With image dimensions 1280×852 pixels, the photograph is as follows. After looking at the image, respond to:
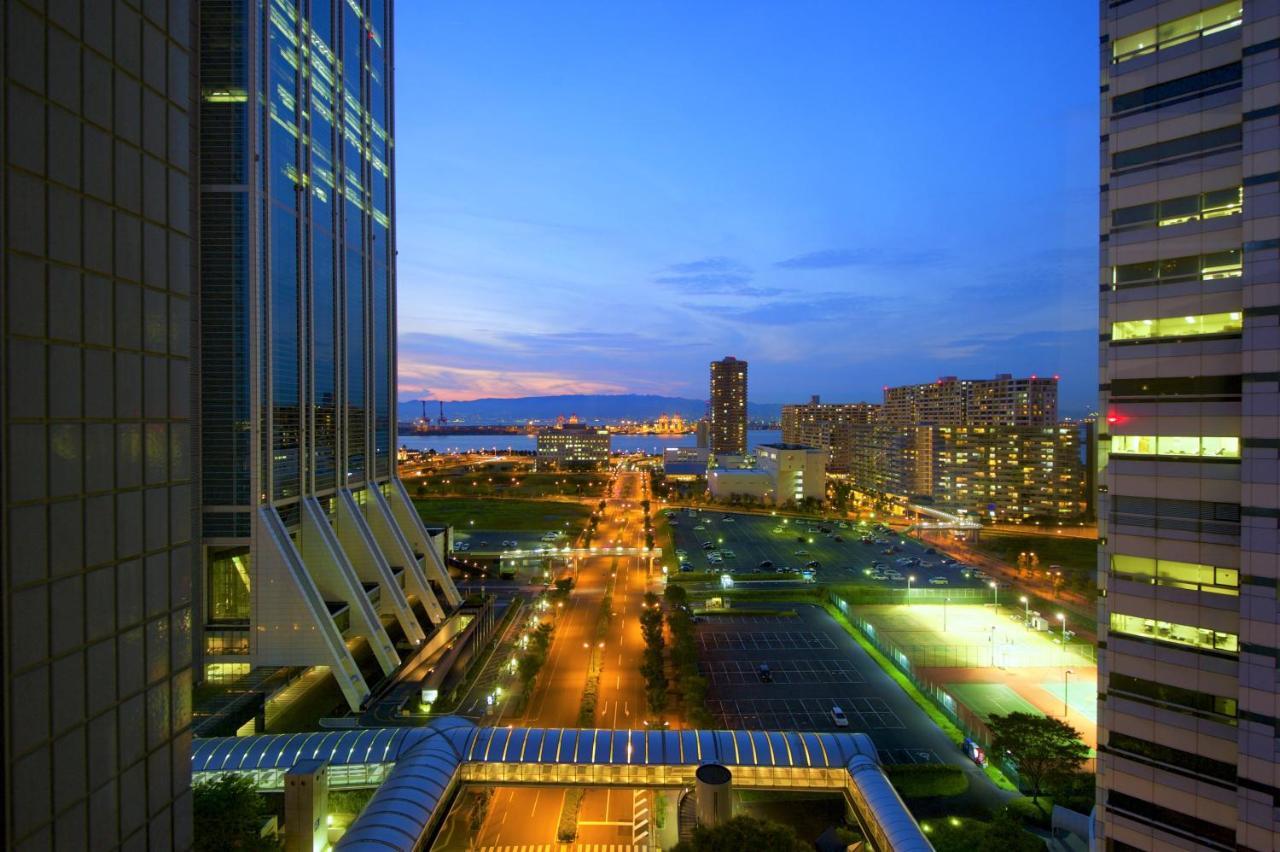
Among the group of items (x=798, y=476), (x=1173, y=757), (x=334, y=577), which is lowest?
(x=334, y=577)

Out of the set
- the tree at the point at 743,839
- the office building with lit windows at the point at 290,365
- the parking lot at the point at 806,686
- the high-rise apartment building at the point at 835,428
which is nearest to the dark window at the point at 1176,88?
the tree at the point at 743,839

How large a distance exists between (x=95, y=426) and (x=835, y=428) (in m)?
154

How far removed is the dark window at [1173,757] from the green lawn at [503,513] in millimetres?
62907

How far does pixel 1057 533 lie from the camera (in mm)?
77312

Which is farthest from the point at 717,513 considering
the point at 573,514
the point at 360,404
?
the point at 360,404

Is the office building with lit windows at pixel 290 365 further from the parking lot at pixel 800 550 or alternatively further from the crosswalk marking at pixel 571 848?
the parking lot at pixel 800 550

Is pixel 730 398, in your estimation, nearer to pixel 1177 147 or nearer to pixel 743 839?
pixel 1177 147

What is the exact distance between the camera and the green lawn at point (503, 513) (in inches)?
3132

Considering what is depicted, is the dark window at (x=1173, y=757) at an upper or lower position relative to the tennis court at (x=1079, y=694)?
upper

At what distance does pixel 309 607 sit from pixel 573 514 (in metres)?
59.1

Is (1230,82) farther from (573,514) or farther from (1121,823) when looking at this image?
(573,514)

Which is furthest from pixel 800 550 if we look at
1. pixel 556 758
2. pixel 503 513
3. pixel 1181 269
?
pixel 1181 269

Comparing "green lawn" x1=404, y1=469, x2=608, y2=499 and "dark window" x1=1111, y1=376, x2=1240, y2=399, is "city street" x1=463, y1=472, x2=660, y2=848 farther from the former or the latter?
"green lawn" x1=404, y1=469, x2=608, y2=499

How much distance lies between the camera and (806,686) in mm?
32438
